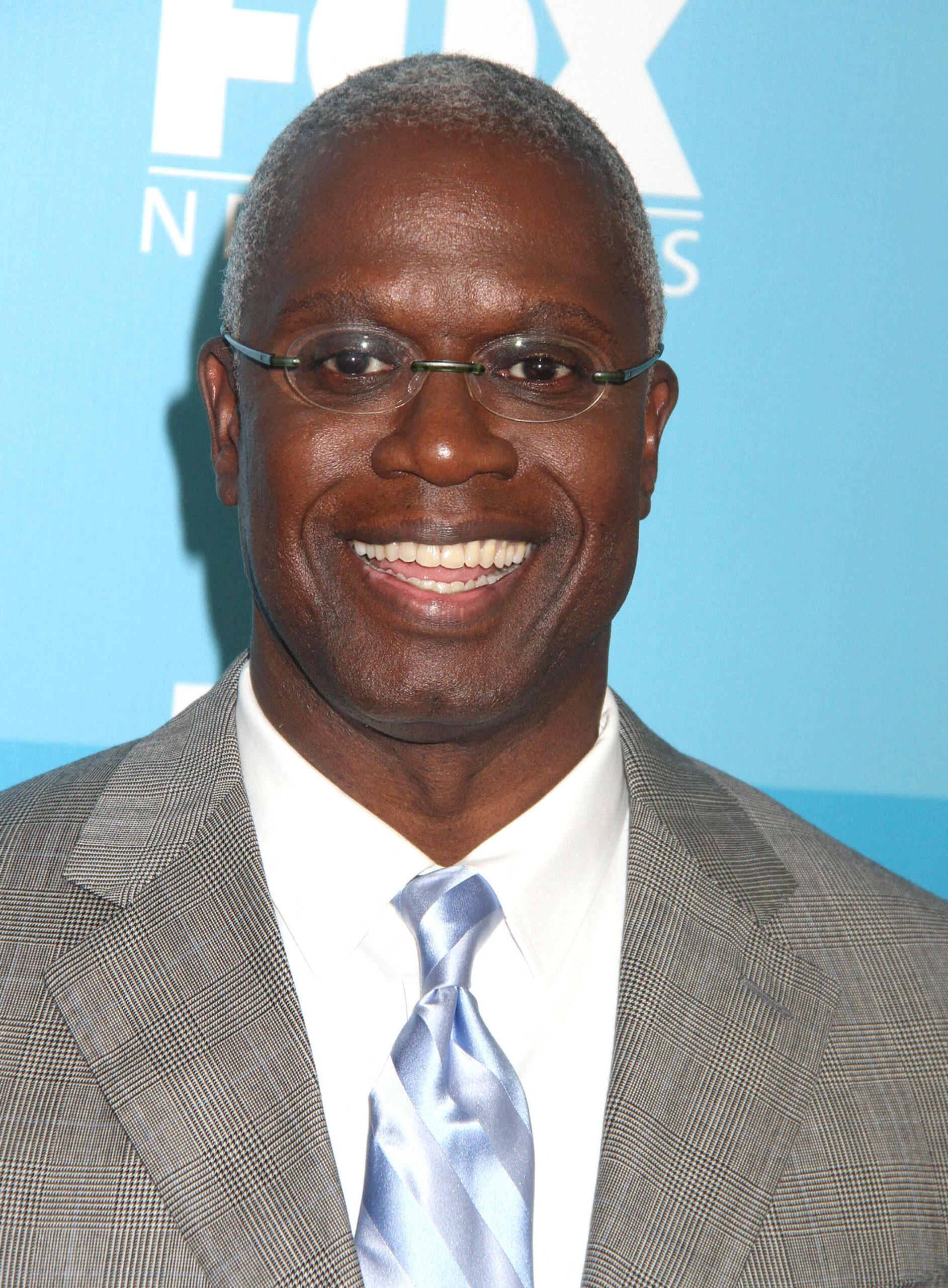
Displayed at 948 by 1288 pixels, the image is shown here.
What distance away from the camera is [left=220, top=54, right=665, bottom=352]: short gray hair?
6.03 feet

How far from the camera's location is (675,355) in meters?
2.75

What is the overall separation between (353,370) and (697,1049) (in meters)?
0.93

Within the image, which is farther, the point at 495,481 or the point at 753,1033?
the point at 753,1033

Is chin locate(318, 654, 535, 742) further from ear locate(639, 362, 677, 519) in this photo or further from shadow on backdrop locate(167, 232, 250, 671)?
shadow on backdrop locate(167, 232, 250, 671)

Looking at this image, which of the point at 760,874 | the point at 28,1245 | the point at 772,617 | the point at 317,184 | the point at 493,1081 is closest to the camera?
the point at 28,1245

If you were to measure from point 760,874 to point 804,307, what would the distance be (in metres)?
1.20

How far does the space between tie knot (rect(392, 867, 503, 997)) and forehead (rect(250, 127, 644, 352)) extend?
2.14ft

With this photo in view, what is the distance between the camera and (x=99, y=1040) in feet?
5.58

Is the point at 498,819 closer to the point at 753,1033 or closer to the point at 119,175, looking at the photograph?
the point at 753,1033

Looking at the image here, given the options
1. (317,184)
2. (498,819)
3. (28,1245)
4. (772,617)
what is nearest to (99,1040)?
(28,1245)

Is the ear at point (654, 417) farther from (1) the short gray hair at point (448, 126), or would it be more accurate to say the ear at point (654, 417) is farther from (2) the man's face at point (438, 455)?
(2) the man's face at point (438, 455)

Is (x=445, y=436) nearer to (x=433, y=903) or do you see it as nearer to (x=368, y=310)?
(x=368, y=310)

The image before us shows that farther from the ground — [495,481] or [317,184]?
[317,184]

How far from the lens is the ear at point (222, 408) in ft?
6.57
